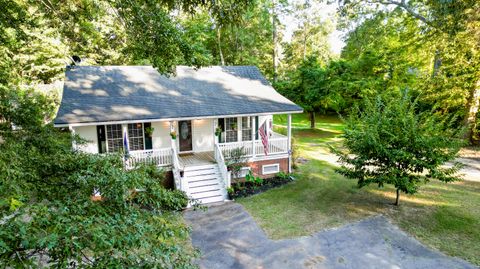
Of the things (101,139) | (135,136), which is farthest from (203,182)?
(101,139)

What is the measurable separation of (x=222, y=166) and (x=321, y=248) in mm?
5564

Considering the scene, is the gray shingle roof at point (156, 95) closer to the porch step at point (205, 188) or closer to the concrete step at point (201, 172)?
the concrete step at point (201, 172)

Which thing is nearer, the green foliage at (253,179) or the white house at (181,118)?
the white house at (181,118)

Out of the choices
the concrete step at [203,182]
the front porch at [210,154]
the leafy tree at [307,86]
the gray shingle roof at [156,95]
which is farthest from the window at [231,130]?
the leafy tree at [307,86]

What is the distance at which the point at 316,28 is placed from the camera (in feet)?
136

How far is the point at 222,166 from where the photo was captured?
40.1ft

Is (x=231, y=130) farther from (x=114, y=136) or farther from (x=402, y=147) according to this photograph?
(x=402, y=147)

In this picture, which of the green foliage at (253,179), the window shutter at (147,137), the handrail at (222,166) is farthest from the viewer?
the window shutter at (147,137)

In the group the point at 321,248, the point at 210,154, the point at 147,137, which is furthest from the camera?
the point at 210,154

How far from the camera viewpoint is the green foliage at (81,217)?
2.25 meters

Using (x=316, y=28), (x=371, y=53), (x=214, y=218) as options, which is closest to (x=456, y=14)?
(x=214, y=218)

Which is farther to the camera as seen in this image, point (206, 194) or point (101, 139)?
point (101, 139)

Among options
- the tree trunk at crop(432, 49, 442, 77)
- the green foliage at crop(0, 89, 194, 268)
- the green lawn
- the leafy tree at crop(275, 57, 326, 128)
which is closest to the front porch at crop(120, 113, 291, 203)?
the green lawn

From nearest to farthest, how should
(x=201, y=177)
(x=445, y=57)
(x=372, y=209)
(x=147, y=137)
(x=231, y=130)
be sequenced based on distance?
(x=372, y=209) → (x=201, y=177) → (x=147, y=137) → (x=231, y=130) → (x=445, y=57)
